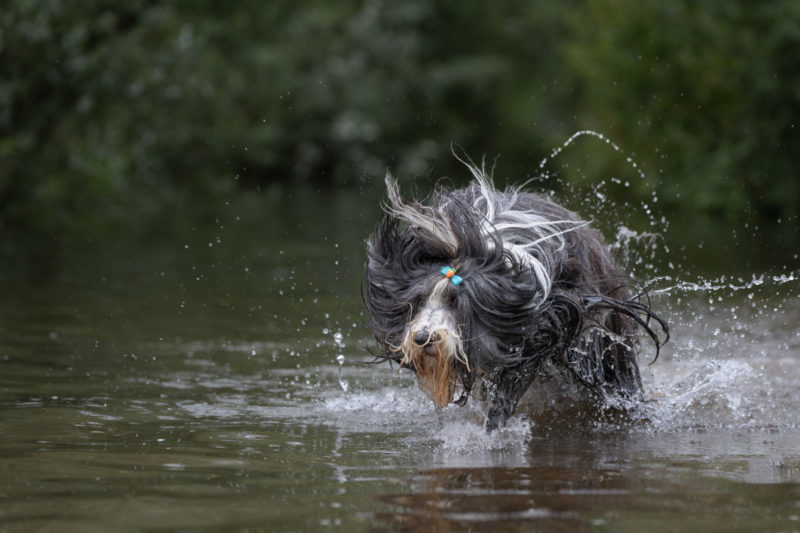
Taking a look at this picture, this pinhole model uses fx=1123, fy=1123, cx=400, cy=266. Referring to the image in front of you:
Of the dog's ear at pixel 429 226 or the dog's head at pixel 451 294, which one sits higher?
the dog's ear at pixel 429 226

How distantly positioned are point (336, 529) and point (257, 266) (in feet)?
28.7

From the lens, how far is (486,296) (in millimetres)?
4984

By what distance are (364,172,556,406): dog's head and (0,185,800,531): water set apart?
44 cm

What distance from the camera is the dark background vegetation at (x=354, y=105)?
15.6 metres

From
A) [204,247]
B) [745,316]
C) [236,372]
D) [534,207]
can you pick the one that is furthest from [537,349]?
[204,247]

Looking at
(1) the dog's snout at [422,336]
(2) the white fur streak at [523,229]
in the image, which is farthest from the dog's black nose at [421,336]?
(2) the white fur streak at [523,229]

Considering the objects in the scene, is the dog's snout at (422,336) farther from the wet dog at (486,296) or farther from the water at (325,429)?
the water at (325,429)

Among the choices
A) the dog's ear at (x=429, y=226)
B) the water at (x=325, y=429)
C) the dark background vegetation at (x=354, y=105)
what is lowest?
the water at (x=325, y=429)

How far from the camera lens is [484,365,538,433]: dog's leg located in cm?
536

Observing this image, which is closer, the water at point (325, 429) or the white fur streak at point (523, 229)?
the water at point (325, 429)

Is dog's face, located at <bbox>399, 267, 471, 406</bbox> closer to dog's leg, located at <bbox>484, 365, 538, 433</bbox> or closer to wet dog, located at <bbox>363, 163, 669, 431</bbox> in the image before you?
wet dog, located at <bbox>363, 163, 669, 431</bbox>

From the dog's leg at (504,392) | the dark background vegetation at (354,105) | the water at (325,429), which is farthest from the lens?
the dark background vegetation at (354,105)

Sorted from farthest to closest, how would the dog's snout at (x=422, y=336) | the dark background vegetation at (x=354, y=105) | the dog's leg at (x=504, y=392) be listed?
the dark background vegetation at (x=354, y=105)
the dog's leg at (x=504, y=392)
the dog's snout at (x=422, y=336)

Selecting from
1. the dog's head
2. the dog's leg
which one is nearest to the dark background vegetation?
the dog's head
